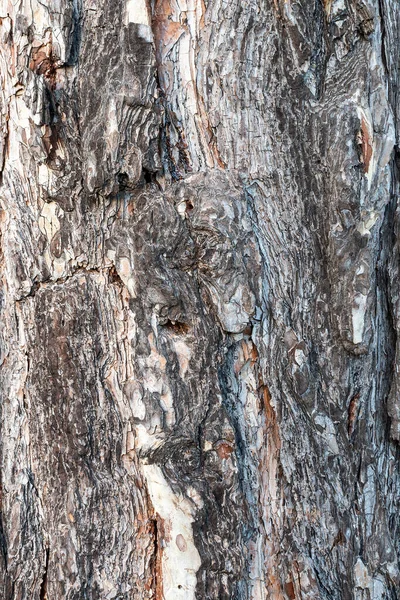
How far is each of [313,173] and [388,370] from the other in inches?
16.1

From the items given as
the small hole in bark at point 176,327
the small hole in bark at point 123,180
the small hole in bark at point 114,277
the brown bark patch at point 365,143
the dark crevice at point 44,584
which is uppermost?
the brown bark patch at point 365,143

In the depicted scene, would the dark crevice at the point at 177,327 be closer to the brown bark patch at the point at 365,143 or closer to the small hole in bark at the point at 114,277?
the small hole in bark at the point at 114,277

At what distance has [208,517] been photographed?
3.51 feet

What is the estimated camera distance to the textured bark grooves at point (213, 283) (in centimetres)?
107

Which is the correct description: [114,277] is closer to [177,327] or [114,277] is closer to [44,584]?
[177,327]

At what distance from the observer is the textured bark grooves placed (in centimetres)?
107

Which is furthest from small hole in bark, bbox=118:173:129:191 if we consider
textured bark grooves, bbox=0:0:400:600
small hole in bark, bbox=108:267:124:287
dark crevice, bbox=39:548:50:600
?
dark crevice, bbox=39:548:50:600

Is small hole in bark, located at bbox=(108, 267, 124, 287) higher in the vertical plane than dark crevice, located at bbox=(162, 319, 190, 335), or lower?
higher

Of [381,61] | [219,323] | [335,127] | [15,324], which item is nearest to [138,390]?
[219,323]

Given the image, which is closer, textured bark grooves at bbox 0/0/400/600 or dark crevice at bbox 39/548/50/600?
textured bark grooves at bbox 0/0/400/600

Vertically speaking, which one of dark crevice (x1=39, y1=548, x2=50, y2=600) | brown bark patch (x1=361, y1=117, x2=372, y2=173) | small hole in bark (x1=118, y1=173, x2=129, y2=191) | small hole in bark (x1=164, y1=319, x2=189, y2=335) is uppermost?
brown bark patch (x1=361, y1=117, x2=372, y2=173)

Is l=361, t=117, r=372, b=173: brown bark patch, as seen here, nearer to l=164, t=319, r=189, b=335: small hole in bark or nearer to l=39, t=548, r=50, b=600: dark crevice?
l=164, t=319, r=189, b=335: small hole in bark

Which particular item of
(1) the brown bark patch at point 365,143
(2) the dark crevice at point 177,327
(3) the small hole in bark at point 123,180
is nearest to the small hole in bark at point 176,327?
(2) the dark crevice at point 177,327

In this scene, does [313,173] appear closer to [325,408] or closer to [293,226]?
[293,226]
